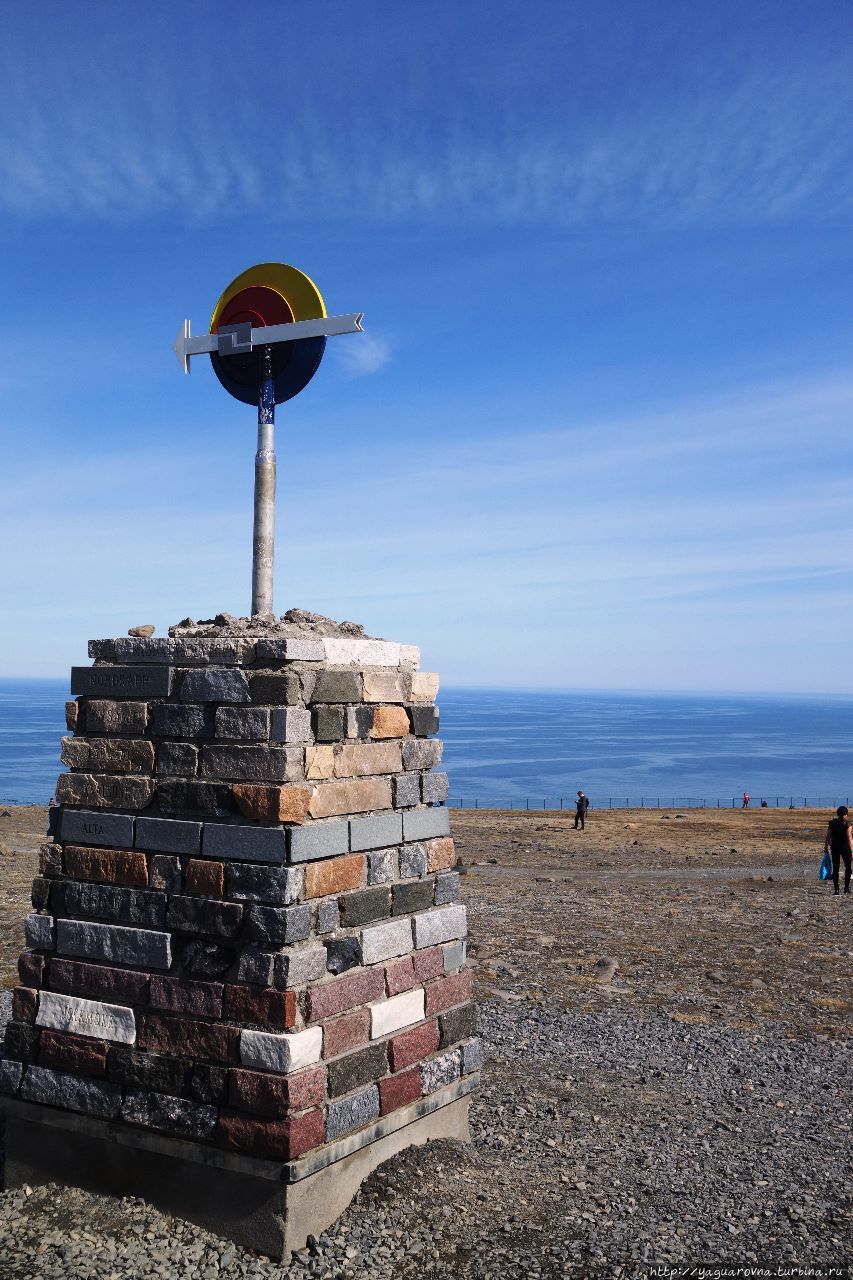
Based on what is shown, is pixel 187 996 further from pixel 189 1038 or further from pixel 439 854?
pixel 439 854

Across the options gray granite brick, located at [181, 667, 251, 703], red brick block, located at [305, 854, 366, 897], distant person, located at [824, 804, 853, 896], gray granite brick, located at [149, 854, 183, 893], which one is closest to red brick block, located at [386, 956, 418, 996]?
red brick block, located at [305, 854, 366, 897]

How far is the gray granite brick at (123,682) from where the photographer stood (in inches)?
291

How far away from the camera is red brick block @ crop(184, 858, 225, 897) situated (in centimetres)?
695

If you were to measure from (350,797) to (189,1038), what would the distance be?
2016 mm

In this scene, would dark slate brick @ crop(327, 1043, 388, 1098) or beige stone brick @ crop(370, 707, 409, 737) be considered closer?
dark slate brick @ crop(327, 1043, 388, 1098)

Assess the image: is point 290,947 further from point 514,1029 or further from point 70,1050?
point 514,1029

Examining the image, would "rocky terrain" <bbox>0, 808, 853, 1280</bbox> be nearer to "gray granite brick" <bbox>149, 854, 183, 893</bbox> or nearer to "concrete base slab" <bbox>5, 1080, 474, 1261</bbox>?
"concrete base slab" <bbox>5, 1080, 474, 1261</bbox>

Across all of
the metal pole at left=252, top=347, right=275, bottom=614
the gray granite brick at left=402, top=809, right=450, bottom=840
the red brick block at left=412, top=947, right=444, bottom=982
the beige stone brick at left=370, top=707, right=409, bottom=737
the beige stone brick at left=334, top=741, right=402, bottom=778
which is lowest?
the red brick block at left=412, top=947, right=444, bottom=982

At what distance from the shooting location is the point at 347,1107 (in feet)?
23.4

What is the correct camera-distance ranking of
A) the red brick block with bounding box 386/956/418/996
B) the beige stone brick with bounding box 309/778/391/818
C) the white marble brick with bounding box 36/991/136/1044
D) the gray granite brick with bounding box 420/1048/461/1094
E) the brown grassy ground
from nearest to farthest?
the beige stone brick with bounding box 309/778/391/818 → the white marble brick with bounding box 36/991/136/1044 → the red brick block with bounding box 386/956/418/996 → the gray granite brick with bounding box 420/1048/461/1094 → the brown grassy ground

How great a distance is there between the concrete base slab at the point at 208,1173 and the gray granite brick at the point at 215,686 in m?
3.14

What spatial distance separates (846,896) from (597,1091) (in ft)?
47.4

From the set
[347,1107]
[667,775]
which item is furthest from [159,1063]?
[667,775]

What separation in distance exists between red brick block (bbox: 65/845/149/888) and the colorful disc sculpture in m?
3.90
